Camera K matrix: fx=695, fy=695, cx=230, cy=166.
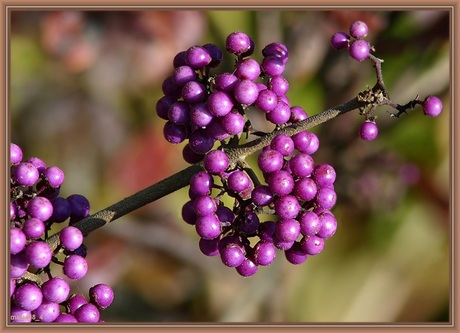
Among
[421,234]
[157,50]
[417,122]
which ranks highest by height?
[417,122]

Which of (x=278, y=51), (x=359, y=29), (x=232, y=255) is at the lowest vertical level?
(x=232, y=255)

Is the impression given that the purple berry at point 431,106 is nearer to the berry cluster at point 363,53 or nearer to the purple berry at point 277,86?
the berry cluster at point 363,53

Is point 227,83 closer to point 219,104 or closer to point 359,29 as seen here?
point 219,104

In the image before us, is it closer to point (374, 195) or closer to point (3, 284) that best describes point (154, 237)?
point (374, 195)

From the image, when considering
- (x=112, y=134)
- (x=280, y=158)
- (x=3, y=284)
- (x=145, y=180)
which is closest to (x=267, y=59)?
(x=280, y=158)

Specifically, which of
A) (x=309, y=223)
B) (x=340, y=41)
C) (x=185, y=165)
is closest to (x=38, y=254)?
(x=309, y=223)

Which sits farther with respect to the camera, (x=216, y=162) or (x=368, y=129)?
(x=368, y=129)
